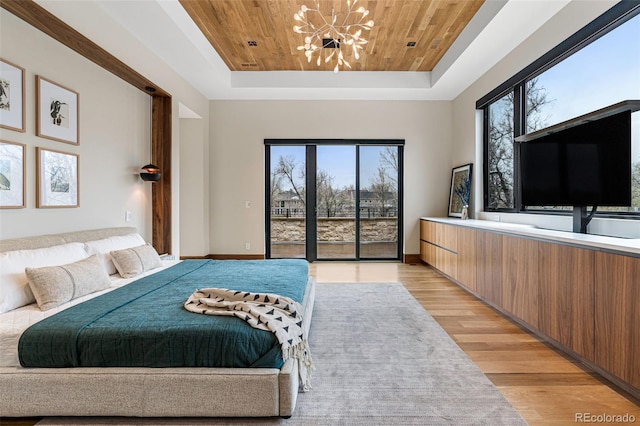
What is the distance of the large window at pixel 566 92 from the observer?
2395mm

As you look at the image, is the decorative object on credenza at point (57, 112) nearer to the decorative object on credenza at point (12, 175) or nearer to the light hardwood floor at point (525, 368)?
the decorative object on credenza at point (12, 175)

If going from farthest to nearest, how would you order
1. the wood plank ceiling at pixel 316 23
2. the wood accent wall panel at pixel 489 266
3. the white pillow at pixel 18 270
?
the wood plank ceiling at pixel 316 23 < the wood accent wall panel at pixel 489 266 < the white pillow at pixel 18 270

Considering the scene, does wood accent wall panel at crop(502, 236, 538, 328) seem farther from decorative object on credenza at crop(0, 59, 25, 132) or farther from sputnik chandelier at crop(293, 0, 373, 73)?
decorative object on credenza at crop(0, 59, 25, 132)

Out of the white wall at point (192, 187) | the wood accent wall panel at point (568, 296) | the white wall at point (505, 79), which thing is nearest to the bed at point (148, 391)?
the wood accent wall panel at point (568, 296)

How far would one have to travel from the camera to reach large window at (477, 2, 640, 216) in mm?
2395

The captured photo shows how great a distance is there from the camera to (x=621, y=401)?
1.76m

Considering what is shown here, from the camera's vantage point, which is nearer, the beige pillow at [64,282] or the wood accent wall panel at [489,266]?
the beige pillow at [64,282]

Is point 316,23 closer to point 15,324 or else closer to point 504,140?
point 504,140

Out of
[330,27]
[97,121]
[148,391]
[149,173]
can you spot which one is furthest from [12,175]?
[330,27]

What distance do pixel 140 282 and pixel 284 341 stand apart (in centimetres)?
153

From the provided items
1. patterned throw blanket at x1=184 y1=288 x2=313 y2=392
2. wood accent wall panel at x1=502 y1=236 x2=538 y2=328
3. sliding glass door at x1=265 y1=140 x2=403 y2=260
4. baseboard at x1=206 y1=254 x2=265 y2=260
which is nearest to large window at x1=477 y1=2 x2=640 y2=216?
wood accent wall panel at x1=502 y1=236 x2=538 y2=328

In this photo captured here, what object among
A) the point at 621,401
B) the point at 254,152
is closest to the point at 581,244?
the point at 621,401

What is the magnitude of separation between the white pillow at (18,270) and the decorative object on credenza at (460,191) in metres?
4.91

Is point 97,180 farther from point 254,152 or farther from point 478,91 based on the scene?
point 478,91
